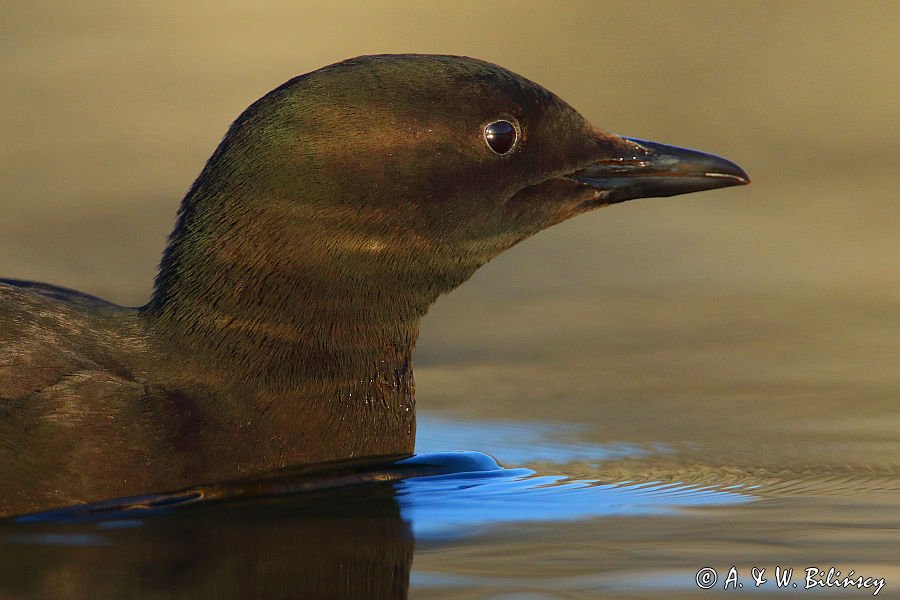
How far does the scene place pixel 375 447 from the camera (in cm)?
611

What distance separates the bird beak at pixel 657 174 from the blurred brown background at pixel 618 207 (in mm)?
964

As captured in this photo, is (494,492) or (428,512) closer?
(428,512)

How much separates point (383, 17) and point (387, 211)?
6.36 m

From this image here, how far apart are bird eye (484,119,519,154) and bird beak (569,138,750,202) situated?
1.00 feet

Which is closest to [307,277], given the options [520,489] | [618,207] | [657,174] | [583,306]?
[520,489]

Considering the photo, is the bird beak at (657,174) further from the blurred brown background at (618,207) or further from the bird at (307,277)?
the blurred brown background at (618,207)

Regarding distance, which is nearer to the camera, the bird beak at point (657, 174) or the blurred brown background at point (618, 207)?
the bird beak at point (657, 174)

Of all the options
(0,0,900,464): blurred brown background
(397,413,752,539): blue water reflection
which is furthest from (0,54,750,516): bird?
(0,0,900,464): blurred brown background

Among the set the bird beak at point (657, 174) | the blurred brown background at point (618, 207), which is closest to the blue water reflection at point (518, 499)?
the blurred brown background at point (618, 207)

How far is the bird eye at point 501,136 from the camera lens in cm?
617

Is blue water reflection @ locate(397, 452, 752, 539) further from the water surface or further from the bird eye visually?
the bird eye

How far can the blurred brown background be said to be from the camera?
7.60m

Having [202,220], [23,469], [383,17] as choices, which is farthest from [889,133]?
[23,469]

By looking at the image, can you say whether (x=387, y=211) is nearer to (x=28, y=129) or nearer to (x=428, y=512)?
(x=428, y=512)
